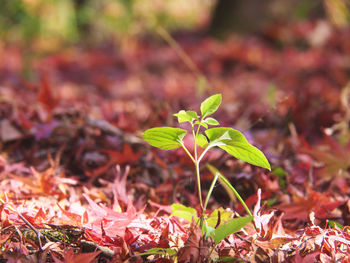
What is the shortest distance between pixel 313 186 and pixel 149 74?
2490mm

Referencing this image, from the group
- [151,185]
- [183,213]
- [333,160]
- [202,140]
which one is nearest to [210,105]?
[202,140]

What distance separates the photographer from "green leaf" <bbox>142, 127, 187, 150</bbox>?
0.65 meters

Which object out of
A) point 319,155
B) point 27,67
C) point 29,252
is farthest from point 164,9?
point 29,252

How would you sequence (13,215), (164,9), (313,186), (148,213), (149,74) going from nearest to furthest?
(13,215), (148,213), (313,186), (149,74), (164,9)

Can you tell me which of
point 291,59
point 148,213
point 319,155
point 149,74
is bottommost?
point 149,74

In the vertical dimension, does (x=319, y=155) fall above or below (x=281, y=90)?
above

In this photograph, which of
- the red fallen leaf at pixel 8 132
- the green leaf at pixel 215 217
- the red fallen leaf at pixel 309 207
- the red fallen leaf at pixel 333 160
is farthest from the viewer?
the red fallen leaf at pixel 8 132

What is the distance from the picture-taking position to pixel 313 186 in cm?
99

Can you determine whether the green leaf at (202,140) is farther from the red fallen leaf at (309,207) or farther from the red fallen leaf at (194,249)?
the red fallen leaf at (309,207)

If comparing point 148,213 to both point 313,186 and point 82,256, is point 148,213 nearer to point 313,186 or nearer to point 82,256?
point 82,256

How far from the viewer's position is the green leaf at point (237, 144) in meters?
0.63

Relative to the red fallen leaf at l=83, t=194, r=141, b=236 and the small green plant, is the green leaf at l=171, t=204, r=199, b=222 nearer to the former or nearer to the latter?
the small green plant

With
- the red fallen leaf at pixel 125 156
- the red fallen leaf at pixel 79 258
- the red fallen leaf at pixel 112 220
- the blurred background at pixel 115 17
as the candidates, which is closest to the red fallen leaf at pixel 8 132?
the red fallen leaf at pixel 125 156

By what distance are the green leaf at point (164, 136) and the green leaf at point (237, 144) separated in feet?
0.20
